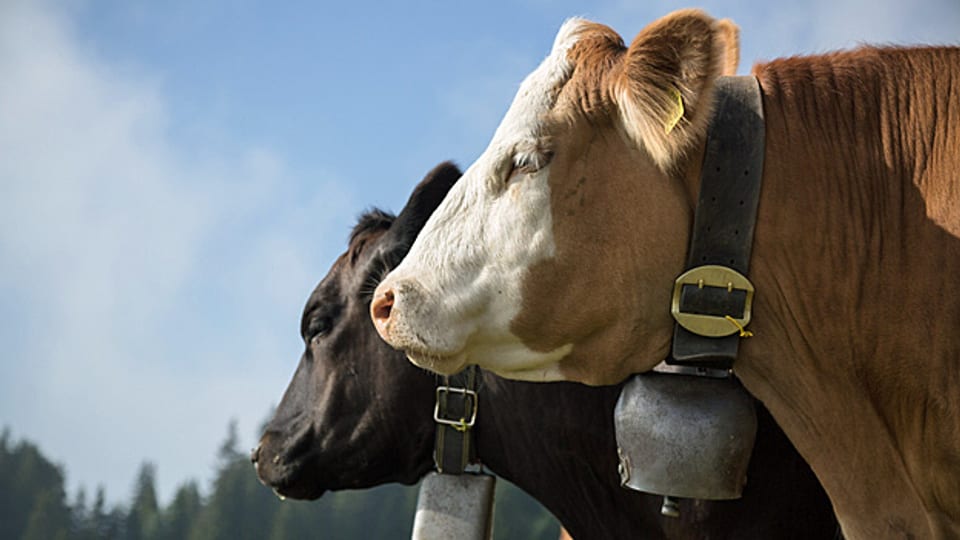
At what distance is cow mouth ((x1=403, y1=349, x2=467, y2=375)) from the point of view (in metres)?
3.03

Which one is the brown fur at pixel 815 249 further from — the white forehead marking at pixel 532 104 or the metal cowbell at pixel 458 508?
the metal cowbell at pixel 458 508

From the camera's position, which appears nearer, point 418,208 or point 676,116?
point 676,116

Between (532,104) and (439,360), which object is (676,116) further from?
(439,360)

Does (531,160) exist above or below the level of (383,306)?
above

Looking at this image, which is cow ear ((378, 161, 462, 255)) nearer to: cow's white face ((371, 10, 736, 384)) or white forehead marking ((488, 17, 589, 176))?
white forehead marking ((488, 17, 589, 176))

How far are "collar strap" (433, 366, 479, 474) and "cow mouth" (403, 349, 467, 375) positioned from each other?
5.51ft

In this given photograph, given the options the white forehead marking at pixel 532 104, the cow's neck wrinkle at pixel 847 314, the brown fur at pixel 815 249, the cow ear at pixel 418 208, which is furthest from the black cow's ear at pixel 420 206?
the cow's neck wrinkle at pixel 847 314

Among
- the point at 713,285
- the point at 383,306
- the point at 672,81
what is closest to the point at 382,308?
the point at 383,306

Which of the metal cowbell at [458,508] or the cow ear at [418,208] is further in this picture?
the cow ear at [418,208]

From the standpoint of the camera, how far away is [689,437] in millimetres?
3021

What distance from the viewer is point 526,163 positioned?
2979mm

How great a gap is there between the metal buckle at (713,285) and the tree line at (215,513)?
1149 cm

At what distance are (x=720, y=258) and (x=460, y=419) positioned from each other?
226 centimetres

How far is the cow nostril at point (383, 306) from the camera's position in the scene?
Result: 3041 mm
